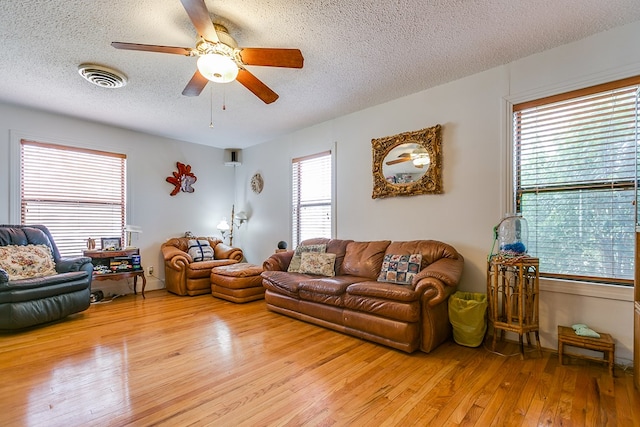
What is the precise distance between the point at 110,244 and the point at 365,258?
148 inches

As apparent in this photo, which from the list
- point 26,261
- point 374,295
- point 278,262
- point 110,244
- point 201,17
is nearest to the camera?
point 201,17

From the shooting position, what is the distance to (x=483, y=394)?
192 cm

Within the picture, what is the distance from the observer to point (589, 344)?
223cm

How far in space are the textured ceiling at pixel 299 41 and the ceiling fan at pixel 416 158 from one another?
28.8 inches

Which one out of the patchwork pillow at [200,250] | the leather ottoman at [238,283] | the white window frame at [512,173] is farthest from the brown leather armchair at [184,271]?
the white window frame at [512,173]

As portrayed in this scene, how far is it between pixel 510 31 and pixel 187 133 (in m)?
4.58

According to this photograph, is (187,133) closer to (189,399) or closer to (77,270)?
(77,270)

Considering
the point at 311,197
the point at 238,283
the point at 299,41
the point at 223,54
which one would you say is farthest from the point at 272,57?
the point at 238,283

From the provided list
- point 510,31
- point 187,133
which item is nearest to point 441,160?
point 510,31

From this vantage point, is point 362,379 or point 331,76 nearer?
point 362,379

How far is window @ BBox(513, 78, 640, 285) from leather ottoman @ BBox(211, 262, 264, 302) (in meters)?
3.34

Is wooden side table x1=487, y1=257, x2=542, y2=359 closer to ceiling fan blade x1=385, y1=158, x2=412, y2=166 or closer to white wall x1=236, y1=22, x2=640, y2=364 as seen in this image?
white wall x1=236, y1=22, x2=640, y2=364

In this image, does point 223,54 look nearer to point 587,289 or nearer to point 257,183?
point 587,289

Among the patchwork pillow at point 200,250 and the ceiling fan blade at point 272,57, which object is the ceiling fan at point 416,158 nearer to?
the ceiling fan blade at point 272,57
